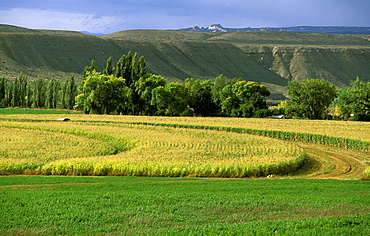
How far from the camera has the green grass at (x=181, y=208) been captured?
43.4 feet

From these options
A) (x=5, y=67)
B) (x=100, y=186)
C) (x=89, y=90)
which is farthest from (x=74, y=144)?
A: (x=5, y=67)

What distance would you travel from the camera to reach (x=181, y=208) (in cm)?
1555

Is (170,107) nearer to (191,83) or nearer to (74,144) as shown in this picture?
(191,83)

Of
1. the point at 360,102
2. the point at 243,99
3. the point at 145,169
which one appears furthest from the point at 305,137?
the point at 243,99

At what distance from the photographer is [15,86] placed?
103562 mm

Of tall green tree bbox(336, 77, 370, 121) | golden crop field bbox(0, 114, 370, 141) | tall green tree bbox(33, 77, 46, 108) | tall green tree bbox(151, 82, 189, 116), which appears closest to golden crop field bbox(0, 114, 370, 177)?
golden crop field bbox(0, 114, 370, 141)

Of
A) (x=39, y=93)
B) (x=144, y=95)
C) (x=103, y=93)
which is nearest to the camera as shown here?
(x=103, y=93)

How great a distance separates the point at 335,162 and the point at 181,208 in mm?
21886

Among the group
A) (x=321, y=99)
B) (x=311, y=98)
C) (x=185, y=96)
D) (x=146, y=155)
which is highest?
(x=311, y=98)

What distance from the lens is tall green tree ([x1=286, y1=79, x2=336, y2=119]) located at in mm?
83000

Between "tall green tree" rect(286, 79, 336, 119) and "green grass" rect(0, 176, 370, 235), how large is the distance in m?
65.3

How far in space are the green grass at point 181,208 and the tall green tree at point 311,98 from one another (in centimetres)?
6531

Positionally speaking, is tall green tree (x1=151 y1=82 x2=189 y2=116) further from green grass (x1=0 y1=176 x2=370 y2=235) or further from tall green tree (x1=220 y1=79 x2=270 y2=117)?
green grass (x1=0 y1=176 x2=370 y2=235)

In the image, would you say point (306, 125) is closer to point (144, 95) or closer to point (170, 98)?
point (170, 98)
